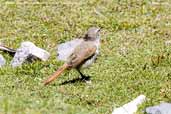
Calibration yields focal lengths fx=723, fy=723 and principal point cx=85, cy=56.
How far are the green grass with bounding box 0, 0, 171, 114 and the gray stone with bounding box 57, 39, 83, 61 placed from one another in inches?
8.3

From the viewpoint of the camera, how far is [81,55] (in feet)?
49.5

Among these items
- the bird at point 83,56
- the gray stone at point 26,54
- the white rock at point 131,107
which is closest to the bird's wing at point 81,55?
the bird at point 83,56

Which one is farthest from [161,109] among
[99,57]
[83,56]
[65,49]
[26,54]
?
[65,49]

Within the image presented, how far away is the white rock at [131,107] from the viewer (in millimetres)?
13078

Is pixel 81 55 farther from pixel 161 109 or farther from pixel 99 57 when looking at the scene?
pixel 161 109

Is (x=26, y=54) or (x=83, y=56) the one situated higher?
(x=83, y=56)

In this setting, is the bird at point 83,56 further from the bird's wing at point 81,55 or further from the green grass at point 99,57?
the green grass at point 99,57

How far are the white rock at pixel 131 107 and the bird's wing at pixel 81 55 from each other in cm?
171

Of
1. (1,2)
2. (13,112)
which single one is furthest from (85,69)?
(1,2)

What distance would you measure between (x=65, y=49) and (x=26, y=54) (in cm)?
151

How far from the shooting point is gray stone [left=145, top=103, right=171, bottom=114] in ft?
41.4

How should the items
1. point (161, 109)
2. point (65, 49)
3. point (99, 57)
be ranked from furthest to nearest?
point (65, 49) < point (99, 57) < point (161, 109)

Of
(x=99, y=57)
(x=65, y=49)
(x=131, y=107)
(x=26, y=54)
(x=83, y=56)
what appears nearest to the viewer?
(x=131, y=107)

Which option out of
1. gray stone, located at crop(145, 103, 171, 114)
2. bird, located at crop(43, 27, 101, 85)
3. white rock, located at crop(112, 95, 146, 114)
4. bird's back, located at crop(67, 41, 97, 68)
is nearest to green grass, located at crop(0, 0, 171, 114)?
white rock, located at crop(112, 95, 146, 114)
